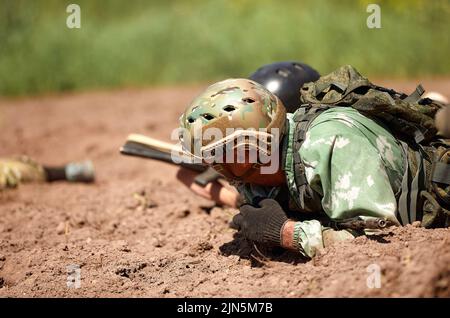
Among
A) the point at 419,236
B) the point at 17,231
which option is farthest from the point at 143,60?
the point at 419,236

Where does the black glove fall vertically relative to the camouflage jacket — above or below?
below

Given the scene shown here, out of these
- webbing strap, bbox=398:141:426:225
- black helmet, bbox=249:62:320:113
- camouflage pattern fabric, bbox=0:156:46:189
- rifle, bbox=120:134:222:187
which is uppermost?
black helmet, bbox=249:62:320:113

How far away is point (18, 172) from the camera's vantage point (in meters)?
5.93

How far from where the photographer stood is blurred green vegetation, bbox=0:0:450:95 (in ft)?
35.1

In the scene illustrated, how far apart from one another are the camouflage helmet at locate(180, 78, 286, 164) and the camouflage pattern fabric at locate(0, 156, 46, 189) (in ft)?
9.56

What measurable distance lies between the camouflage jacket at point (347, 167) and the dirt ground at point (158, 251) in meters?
0.18

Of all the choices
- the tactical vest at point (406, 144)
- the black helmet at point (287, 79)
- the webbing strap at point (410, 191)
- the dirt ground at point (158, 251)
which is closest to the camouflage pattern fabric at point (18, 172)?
the dirt ground at point (158, 251)

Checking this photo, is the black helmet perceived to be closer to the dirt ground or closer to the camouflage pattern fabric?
the dirt ground

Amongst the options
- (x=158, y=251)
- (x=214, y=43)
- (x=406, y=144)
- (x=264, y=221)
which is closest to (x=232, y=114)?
(x=264, y=221)

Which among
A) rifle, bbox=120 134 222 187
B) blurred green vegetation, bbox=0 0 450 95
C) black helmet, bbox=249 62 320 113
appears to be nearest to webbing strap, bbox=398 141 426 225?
black helmet, bbox=249 62 320 113

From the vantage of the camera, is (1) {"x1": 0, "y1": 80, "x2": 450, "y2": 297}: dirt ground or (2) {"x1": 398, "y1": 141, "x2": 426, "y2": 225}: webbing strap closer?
(1) {"x1": 0, "y1": 80, "x2": 450, "y2": 297}: dirt ground

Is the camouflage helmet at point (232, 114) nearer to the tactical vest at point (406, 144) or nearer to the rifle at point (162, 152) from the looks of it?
the tactical vest at point (406, 144)

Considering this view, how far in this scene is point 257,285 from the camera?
3125mm

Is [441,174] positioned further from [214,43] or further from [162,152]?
[214,43]
